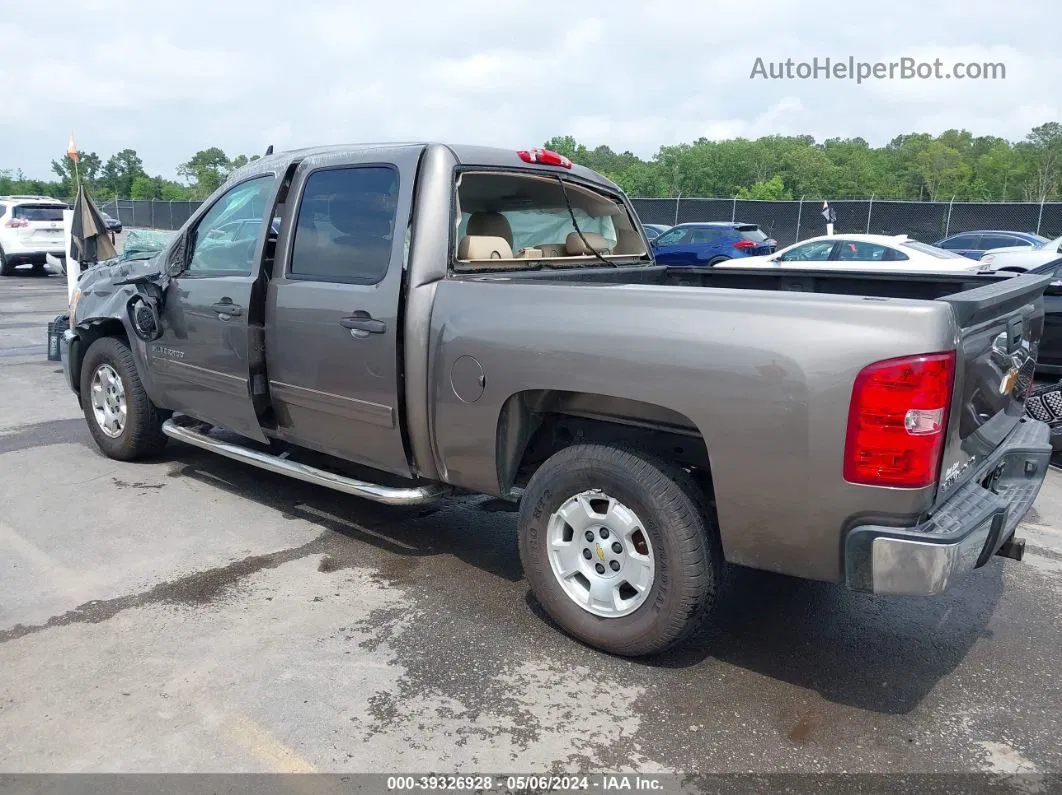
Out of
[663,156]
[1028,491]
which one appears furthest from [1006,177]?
[1028,491]

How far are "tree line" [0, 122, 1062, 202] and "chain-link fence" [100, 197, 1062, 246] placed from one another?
3435 cm

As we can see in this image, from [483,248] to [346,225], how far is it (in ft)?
2.24

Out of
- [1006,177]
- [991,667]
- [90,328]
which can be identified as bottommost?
[991,667]

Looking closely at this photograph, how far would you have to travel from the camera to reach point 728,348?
2908 millimetres

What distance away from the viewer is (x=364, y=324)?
3.94 meters

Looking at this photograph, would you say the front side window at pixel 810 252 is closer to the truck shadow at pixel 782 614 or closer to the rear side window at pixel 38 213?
the truck shadow at pixel 782 614

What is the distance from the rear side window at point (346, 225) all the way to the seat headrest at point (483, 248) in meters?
0.35

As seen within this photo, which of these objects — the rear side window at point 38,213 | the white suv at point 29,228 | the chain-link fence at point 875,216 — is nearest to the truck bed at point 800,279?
the white suv at point 29,228

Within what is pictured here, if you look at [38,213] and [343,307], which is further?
[38,213]

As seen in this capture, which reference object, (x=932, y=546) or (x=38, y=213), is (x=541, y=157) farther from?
(x=38, y=213)

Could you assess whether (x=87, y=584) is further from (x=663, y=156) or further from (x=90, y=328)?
(x=663, y=156)

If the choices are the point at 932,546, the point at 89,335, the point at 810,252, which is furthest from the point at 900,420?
the point at 810,252

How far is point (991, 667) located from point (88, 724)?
3.40 metres

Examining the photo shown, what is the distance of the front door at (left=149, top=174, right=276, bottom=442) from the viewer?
15.0 ft
